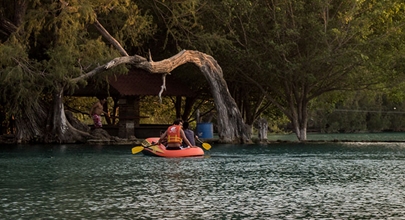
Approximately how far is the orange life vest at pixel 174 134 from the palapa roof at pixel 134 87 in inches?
528

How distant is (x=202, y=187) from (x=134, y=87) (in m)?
26.8

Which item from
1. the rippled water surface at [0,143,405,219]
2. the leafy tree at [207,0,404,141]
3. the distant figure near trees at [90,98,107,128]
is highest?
the leafy tree at [207,0,404,141]

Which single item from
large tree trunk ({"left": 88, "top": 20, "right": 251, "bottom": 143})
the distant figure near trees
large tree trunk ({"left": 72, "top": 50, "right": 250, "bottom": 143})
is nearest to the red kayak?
large tree trunk ({"left": 88, "top": 20, "right": 251, "bottom": 143})

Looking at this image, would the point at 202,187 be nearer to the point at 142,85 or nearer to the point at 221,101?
the point at 221,101

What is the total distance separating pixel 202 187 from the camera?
18625 millimetres

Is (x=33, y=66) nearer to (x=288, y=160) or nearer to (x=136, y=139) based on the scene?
(x=136, y=139)

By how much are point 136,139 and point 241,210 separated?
28639mm

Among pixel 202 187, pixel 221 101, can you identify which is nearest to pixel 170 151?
pixel 202 187

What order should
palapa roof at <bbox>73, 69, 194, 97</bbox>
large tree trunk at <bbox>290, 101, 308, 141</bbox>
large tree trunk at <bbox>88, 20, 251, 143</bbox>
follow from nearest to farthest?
Answer: 1. large tree trunk at <bbox>88, 20, 251, 143</bbox>
2. palapa roof at <bbox>73, 69, 194, 97</bbox>
3. large tree trunk at <bbox>290, 101, 308, 141</bbox>

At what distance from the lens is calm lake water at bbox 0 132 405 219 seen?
565 inches

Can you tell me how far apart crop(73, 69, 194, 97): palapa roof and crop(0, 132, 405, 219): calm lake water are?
14101mm

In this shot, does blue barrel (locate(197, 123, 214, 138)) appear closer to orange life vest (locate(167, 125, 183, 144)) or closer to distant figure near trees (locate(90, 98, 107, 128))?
distant figure near trees (locate(90, 98, 107, 128))

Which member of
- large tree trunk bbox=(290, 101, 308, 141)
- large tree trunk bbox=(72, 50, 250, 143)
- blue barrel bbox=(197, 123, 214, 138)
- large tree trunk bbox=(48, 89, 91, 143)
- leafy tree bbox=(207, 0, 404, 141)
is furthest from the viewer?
large tree trunk bbox=(290, 101, 308, 141)

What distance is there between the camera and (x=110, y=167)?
25234mm
